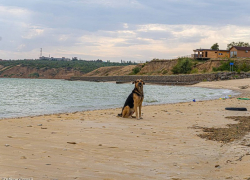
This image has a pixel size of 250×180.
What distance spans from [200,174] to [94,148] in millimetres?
2271

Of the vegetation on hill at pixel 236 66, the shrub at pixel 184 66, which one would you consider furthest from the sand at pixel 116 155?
the shrub at pixel 184 66

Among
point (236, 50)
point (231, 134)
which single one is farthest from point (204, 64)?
point (231, 134)

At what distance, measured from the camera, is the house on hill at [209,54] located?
3305 inches

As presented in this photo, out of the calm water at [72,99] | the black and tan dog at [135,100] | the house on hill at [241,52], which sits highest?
the house on hill at [241,52]

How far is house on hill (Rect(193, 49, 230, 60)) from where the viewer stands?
8394 centimetres

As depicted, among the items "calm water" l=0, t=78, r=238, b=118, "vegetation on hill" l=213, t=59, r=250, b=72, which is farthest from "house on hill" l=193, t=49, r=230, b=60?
"calm water" l=0, t=78, r=238, b=118

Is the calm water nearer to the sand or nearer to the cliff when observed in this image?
the sand

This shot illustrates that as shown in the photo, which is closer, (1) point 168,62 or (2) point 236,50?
(2) point 236,50

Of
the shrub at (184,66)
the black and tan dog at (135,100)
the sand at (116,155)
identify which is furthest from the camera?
the shrub at (184,66)

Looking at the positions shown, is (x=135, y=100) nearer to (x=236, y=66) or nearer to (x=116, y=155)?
(x=116, y=155)

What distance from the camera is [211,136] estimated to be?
7590 millimetres

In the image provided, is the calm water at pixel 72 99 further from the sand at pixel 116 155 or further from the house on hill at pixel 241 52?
the house on hill at pixel 241 52

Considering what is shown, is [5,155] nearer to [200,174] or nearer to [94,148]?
[94,148]

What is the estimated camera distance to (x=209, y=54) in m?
85.4
